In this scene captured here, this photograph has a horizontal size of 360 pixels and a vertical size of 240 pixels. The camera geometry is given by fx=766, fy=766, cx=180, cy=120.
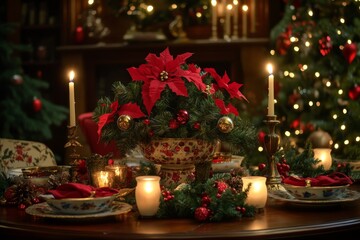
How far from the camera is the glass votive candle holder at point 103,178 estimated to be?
2.38 m

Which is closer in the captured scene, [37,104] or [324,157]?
[324,157]

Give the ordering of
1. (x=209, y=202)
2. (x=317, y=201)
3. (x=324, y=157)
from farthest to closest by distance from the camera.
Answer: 1. (x=324, y=157)
2. (x=317, y=201)
3. (x=209, y=202)

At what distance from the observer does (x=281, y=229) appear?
1941 mm

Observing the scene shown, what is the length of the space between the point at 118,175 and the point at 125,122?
171 mm

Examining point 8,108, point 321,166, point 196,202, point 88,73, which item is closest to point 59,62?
point 88,73

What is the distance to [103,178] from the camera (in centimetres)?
238

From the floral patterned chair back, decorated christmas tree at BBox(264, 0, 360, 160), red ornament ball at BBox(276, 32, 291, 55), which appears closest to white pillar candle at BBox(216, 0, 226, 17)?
decorated christmas tree at BBox(264, 0, 360, 160)

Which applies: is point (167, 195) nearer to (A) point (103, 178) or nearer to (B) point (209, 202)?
(B) point (209, 202)

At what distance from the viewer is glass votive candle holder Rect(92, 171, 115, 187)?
238cm

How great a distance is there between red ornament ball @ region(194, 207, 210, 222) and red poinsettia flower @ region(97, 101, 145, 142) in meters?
0.42

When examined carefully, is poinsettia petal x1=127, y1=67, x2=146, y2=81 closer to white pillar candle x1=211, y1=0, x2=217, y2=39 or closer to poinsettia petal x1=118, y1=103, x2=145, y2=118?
poinsettia petal x1=118, y1=103, x2=145, y2=118

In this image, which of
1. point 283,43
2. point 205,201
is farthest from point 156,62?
point 283,43

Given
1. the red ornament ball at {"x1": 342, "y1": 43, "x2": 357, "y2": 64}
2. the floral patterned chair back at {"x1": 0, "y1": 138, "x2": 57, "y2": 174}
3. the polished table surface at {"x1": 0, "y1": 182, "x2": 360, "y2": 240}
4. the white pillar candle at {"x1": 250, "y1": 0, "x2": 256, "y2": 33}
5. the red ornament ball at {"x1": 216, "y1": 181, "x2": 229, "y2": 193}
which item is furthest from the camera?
the white pillar candle at {"x1": 250, "y1": 0, "x2": 256, "y2": 33}

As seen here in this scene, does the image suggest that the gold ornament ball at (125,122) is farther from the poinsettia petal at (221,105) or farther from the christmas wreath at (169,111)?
the poinsettia petal at (221,105)
